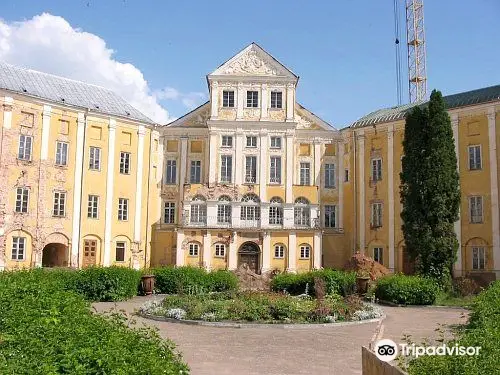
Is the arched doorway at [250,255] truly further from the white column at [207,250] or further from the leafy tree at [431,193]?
the leafy tree at [431,193]

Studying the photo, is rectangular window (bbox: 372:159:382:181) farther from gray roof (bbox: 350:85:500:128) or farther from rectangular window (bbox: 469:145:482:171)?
rectangular window (bbox: 469:145:482:171)

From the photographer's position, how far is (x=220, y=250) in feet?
131

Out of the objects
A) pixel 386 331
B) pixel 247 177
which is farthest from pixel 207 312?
pixel 247 177

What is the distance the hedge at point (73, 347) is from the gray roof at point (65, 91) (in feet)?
95.5

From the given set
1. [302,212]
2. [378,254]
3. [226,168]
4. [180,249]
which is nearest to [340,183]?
[302,212]

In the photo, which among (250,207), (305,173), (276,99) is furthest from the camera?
(305,173)

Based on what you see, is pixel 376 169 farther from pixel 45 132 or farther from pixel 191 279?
pixel 45 132

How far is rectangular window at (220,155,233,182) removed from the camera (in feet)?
136

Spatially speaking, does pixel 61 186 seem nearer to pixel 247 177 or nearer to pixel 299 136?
pixel 247 177

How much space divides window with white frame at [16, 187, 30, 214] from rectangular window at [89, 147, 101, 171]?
491 centimetres

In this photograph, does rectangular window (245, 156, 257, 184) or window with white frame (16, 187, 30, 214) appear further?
rectangular window (245, 156, 257, 184)

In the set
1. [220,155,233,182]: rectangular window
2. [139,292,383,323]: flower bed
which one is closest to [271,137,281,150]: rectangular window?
[220,155,233,182]: rectangular window

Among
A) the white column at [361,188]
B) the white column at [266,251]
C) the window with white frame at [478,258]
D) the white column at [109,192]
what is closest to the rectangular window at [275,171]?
the white column at [266,251]

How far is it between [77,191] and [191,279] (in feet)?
46.9
